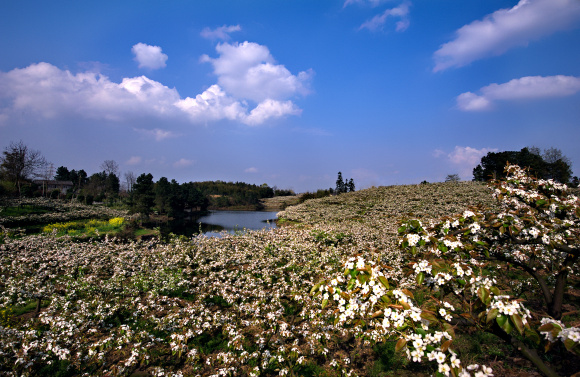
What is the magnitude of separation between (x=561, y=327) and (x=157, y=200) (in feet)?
193

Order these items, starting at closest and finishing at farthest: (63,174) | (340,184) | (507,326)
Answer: (507,326) → (340,184) → (63,174)

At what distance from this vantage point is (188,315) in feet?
24.1

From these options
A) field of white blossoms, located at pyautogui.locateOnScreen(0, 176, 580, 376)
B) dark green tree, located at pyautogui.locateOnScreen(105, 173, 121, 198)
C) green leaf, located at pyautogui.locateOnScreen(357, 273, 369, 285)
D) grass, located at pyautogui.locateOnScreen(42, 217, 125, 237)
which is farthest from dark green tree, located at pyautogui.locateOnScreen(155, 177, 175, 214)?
green leaf, located at pyautogui.locateOnScreen(357, 273, 369, 285)

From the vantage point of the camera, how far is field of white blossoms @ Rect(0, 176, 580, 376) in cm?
561

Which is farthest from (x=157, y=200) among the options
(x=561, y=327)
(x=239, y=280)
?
(x=561, y=327)

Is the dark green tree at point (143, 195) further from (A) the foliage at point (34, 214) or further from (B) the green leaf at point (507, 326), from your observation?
(B) the green leaf at point (507, 326)

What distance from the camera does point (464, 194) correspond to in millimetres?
33969

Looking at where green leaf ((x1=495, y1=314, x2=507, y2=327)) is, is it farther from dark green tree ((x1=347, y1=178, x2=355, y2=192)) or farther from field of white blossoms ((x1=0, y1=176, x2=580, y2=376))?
dark green tree ((x1=347, y1=178, x2=355, y2=192))

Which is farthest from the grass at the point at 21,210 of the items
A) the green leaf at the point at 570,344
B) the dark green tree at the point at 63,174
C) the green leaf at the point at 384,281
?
the dark green tree at the point at 63,174

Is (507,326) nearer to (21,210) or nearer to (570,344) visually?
(570,344)

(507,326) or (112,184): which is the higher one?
(112,184)

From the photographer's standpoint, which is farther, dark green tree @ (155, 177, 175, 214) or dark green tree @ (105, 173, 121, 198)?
dark green tree @ (105, 173, 121, 198)

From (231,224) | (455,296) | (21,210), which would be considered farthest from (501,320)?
(231,224)

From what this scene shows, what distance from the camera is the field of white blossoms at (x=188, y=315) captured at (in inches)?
221
